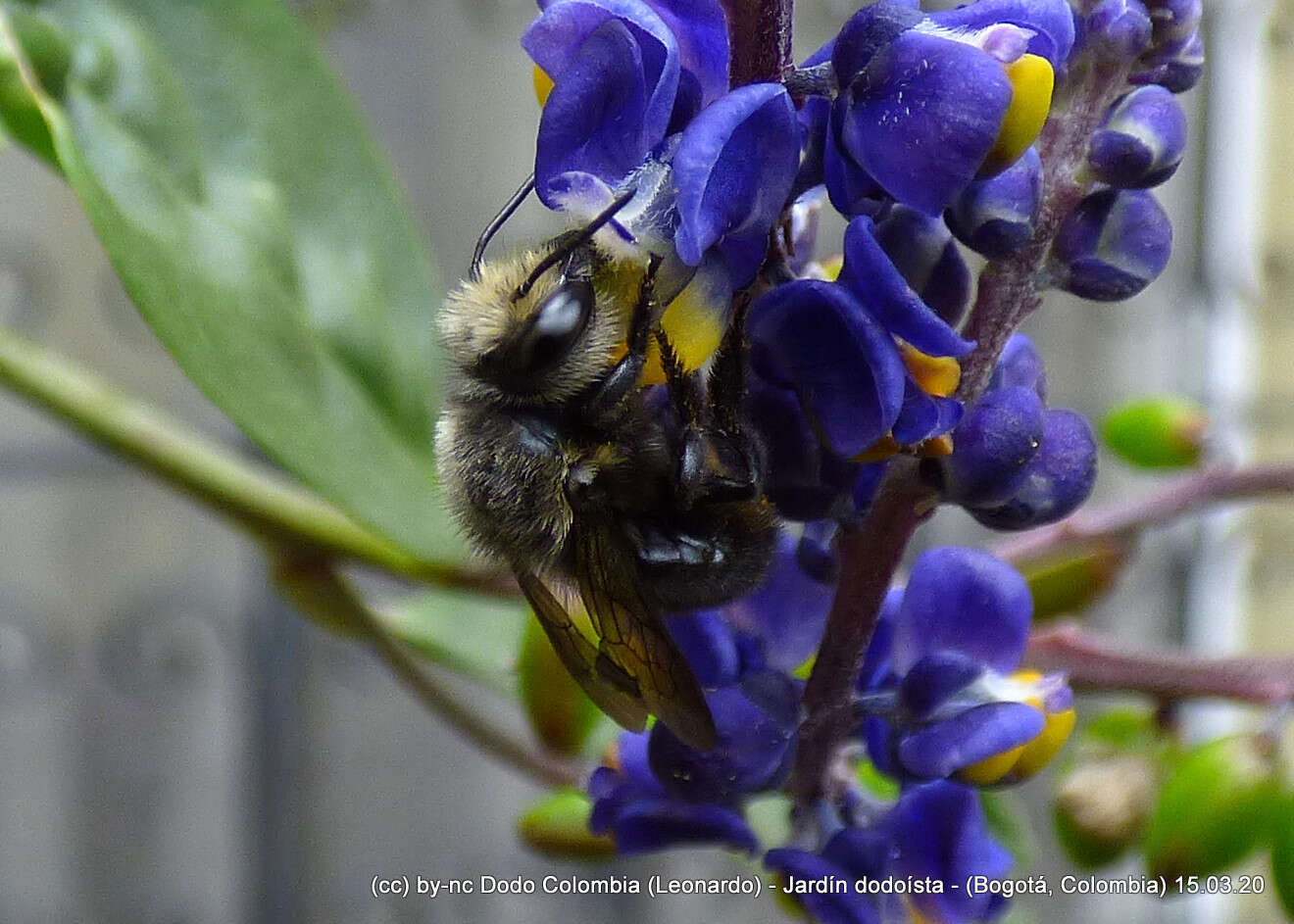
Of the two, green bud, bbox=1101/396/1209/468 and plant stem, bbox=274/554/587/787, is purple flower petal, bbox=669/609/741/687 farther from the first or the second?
green bud, bbox=1101/396/1209/468

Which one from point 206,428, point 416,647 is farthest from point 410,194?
point 416,647

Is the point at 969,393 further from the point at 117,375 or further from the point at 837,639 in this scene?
the point at 117,375

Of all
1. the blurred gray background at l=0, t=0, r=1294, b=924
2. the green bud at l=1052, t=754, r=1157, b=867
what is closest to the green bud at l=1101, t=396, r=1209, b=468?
the green bud at l=1052, t=754, r=1157, b=867

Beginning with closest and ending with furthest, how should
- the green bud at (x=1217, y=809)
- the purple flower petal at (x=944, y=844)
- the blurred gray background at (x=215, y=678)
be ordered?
1. the purple flower petal at (x=944, y=844)
2. the green bud at (x=1217, y=809)
3. the blurred gray background at (x=215, y=678)

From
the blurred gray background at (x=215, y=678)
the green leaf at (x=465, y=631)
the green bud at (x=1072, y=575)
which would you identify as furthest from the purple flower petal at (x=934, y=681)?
the blurred gray background at (x=215, y=678)

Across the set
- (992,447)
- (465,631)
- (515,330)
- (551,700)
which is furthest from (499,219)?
(465,631)

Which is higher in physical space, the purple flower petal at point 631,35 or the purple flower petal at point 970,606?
the purple flower petal at point 631,35

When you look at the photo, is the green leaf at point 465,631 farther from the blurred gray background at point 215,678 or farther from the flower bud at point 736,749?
the blurred gray background at point 215,678
